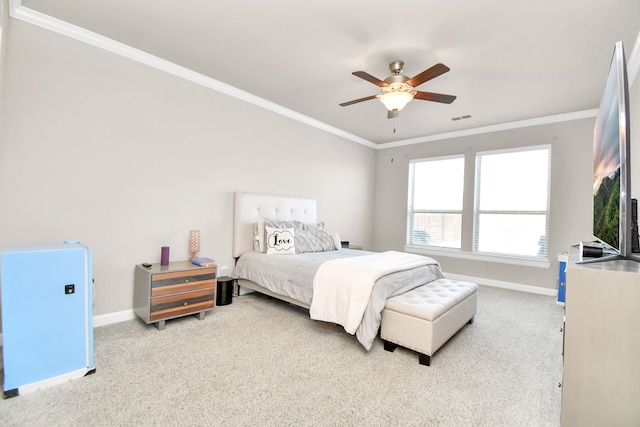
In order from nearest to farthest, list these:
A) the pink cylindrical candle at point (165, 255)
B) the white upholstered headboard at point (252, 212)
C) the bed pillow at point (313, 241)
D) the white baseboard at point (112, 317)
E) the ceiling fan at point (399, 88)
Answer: the ceiling fan at point (399, 88)
the white baseboard at point (112, 317)
the pink cylindrical candle at point (165, 255)
the white upholstered headboard at point (252, 212)
the bed pillow at point (313, 241)

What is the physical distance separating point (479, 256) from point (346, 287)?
340 centimetres

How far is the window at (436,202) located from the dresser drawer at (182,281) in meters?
4.12

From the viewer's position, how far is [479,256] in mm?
5031

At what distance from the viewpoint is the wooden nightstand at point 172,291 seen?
9.04 ft

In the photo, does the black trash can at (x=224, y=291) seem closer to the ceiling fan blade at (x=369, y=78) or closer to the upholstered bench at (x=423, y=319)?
the upholstered bench at (x=423, y=319)

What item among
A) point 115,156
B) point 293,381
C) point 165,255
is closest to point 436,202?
point 293,381

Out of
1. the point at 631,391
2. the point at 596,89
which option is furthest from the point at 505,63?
the point at 631,391

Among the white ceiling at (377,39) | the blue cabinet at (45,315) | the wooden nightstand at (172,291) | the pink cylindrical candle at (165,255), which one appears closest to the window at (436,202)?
the white ceiling at (377,39)

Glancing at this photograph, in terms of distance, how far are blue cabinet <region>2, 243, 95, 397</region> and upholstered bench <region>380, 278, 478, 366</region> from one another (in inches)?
87.4

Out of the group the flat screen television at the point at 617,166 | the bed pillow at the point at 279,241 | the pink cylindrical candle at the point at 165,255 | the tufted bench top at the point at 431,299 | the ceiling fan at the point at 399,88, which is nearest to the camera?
the flat screen television at the point at 617,166

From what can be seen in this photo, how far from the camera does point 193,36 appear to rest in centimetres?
270

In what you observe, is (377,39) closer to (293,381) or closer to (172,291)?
(293,381)

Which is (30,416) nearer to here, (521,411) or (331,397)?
(331,397)

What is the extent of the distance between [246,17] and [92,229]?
234cm
